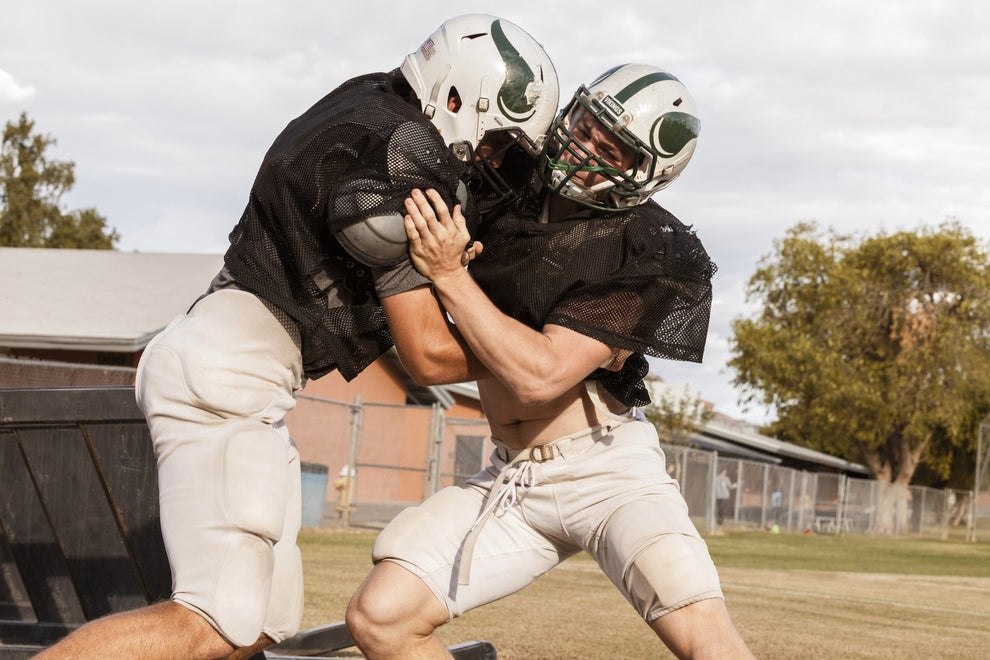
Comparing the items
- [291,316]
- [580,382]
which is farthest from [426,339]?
[580,382]

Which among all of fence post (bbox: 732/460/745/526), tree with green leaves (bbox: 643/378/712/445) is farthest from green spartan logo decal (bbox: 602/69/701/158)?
tree with green leaves (bbox: 643/378/712/445)

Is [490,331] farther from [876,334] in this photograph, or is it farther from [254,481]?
[876,334]

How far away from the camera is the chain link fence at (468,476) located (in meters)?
21.2

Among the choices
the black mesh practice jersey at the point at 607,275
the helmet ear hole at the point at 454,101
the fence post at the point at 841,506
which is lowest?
the fence post at the point at 841,506

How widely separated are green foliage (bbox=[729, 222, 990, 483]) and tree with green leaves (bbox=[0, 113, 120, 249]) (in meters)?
25.5

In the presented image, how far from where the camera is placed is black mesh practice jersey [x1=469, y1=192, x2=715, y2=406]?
4.09 metres

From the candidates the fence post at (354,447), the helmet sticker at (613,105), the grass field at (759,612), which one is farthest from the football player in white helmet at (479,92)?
the fence post at (354,447)

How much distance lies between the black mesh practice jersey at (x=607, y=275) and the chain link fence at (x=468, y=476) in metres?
11.2

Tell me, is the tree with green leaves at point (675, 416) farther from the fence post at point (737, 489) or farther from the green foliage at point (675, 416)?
the fence post at point (737, 489)

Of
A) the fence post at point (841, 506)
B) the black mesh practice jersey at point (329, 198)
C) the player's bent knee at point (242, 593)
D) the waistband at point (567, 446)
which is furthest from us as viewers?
the fence post at point (841, 506)

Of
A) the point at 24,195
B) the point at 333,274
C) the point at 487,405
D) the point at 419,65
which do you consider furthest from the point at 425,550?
the point at 24,195

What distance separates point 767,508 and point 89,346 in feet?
76.7

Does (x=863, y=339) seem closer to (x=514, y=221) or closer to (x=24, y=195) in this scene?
(x=24, y=195)

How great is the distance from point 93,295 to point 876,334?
32.8 metres
